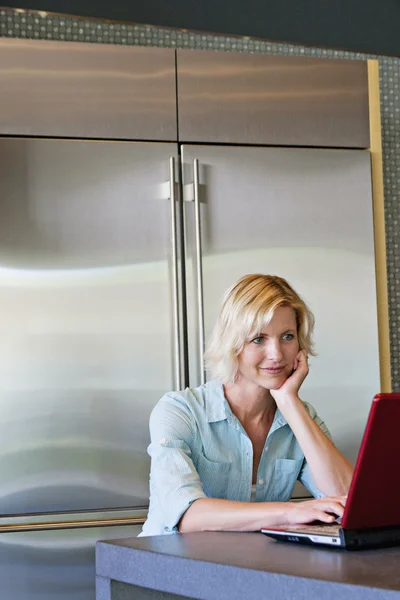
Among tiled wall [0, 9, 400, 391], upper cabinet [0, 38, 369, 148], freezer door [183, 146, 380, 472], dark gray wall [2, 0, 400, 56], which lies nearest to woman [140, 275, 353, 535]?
freezer door [183, 146, 380, 472]

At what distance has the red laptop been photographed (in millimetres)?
1310

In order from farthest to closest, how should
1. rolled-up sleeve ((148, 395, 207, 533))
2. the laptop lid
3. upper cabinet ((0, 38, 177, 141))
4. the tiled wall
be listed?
the tiled wall, upper cabinet ((0, 38, 177, 141)), rolled-up sleeve ((148, 395, 207, 533)), the laptop lid

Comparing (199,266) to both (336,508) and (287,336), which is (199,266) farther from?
(336,508)

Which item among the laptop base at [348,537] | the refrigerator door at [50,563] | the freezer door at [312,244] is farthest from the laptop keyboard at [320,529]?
the freezer door at [312,244]

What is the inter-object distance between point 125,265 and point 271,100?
0.76m

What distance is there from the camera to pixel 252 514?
164cm

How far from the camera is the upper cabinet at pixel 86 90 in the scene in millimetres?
2859

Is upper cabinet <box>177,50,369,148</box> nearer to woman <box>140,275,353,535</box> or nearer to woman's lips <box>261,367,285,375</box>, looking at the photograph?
woman <box>140,275,353,535</box>

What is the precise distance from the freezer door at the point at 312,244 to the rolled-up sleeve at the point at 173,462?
895 mm

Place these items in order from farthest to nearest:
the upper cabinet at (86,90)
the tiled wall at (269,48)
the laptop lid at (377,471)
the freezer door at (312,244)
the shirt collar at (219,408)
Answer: the tiled wall at (269,48)
the freezer door at (312,244)
the upper cabinet at (86,90)
the shirt collar at (219,408)
the laptop lid at (377,471)

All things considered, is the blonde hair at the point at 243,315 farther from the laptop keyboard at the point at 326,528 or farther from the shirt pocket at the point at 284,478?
the laptop keyboard at the point at 326,528

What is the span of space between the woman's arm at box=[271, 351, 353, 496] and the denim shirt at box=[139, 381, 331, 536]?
7cm

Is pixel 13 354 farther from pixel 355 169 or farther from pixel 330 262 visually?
pixel 355 169

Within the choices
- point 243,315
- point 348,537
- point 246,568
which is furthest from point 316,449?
point 246,568
